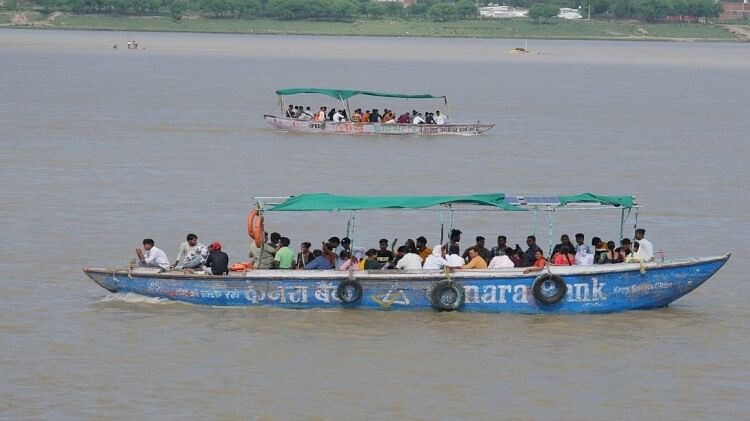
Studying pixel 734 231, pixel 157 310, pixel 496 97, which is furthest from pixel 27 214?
pixel 496 97

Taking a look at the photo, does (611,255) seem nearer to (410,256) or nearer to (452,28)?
(410,256)

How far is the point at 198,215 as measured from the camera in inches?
1130

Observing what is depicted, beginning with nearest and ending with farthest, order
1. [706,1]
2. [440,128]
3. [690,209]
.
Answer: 1. [690,209]
2. [440,128]
3. [706,1]

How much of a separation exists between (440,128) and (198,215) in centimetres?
1795

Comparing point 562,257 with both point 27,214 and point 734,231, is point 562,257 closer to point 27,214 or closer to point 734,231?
point 734,231

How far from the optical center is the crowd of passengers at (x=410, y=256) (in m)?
19.8

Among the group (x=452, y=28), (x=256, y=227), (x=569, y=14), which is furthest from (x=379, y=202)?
(x=569, y=14)

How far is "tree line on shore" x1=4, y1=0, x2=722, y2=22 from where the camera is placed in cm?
16488

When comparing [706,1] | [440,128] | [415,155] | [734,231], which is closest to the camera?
[734,231]

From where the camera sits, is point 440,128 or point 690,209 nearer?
point 690,209

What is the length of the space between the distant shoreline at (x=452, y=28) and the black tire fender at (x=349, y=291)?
152257 mm

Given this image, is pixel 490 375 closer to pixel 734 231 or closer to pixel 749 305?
pixel 749 305

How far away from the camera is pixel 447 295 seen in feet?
64.3

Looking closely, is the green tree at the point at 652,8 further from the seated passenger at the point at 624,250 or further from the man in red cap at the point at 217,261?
the man in red cap at the point at 217,261
